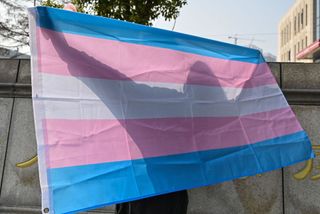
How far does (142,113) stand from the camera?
2871mm

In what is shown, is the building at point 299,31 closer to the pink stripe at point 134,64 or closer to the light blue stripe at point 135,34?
the light blue stripe at point 135,34

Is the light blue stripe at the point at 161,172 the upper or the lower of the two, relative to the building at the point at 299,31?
lower

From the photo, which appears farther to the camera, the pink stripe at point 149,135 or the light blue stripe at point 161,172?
the pink stripe at point 149,135

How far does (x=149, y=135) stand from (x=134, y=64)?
0.60 metres

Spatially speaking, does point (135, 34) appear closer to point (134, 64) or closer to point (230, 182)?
point (134, 64)

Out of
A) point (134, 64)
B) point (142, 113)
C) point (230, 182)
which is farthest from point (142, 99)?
point (230, 182)

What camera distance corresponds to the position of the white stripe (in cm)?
262

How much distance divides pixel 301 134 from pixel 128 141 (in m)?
1.80

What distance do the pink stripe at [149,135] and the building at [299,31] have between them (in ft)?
123

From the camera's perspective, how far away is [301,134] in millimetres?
3471

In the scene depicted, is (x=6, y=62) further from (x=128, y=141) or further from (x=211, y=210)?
(x=211, y=210)

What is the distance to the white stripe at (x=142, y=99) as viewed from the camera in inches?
103

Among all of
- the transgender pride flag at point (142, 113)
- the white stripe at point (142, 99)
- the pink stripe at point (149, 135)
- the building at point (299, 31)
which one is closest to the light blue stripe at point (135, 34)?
the transgender pride flag at point (142, 113)

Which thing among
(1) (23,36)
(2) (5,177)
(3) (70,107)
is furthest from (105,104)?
(1) (23,36)
